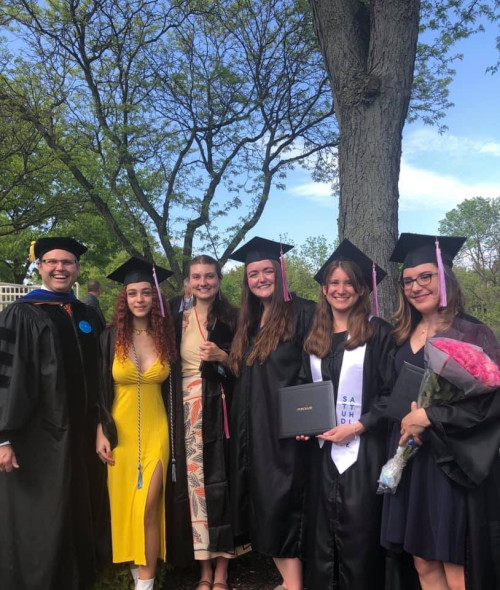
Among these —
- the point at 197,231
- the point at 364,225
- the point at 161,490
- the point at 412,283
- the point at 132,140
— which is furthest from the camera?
the point at 197,231

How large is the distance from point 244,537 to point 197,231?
31.9 ft

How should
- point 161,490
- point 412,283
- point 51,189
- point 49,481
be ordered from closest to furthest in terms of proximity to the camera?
1. point 412,283
2. point 49,481
3. point 161,490
4. point 51,189

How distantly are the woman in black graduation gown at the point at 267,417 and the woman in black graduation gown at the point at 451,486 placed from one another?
687 mm

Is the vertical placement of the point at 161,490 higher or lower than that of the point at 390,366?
lower

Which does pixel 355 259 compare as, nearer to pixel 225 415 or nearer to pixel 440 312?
pixel 440 312

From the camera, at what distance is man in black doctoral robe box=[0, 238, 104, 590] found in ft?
10.4

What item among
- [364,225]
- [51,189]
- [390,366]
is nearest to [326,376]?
[390,366]

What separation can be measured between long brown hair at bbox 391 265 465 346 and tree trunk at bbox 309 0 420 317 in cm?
130

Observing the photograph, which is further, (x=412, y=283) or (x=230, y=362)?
(x=230, y=362)

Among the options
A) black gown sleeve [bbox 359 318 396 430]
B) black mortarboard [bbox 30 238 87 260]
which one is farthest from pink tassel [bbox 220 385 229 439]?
black mortarboard [bbox 30 238 87 260]

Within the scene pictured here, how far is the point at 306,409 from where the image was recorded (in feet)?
9.82

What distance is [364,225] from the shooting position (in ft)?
14.0

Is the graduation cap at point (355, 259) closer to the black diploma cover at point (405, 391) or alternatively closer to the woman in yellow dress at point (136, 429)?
the black diploma cover at point (405, 391)

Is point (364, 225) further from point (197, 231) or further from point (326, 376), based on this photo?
point (197, 231)
